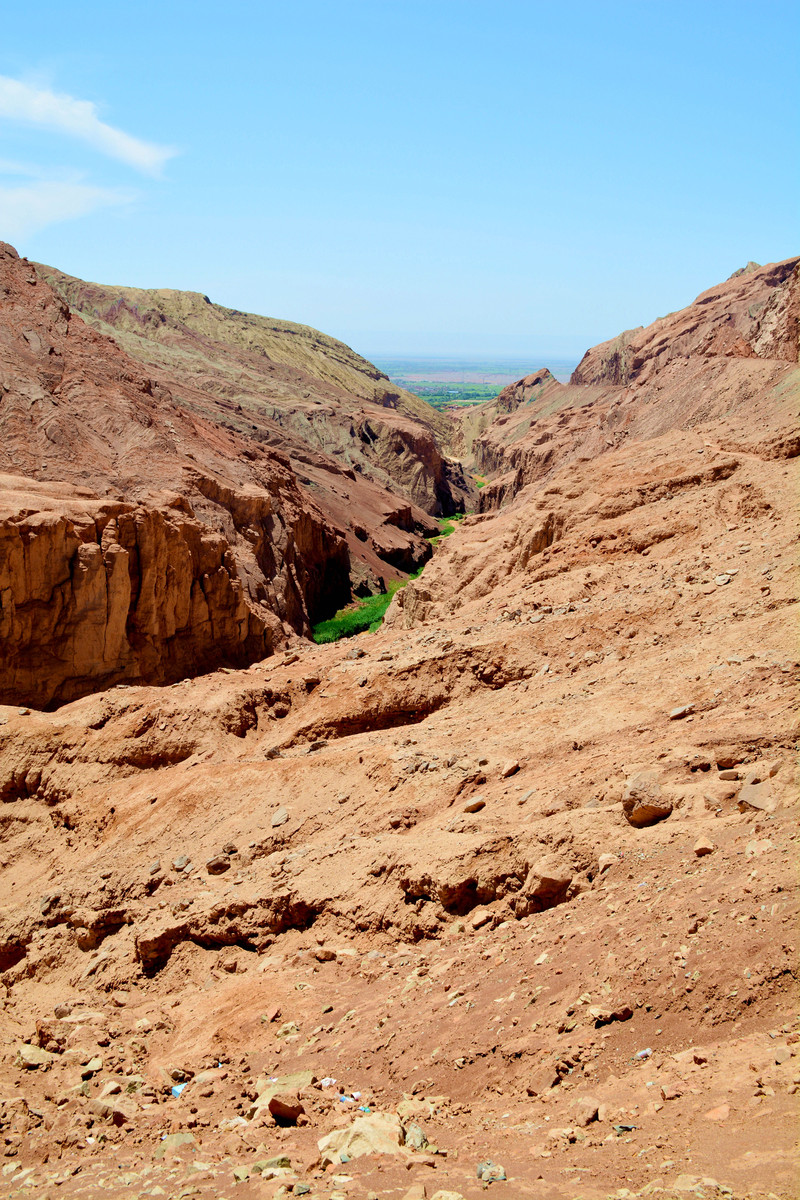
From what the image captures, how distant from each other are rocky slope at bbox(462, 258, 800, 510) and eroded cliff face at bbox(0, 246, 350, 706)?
366 inches

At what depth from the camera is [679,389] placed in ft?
86.8

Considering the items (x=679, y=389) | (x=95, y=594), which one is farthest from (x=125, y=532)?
(x=679, y=389)

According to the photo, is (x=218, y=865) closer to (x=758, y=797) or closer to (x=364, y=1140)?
(x=364, y=1140)

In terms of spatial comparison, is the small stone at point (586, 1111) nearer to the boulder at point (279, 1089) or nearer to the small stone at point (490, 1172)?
the small stone at point (490, 1172)

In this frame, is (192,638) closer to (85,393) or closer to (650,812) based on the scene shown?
(85,393)

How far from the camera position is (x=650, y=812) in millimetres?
6496

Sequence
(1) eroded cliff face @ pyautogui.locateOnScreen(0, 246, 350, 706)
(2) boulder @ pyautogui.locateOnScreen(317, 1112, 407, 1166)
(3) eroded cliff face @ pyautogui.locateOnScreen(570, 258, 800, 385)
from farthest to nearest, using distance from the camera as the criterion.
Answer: (3) eroded cliff face @ pyautogui.locateOnScreen(570, 258, 800, 385)
(1) eroded cliff face @ pyautogui.locateOnScreen(0, 246, 350, 706)
(2) boulder @ pyautogui.locateOnScreen(317, 1112, 407, 1166)

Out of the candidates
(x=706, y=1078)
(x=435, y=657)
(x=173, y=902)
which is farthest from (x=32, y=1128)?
(x=435, y=657)

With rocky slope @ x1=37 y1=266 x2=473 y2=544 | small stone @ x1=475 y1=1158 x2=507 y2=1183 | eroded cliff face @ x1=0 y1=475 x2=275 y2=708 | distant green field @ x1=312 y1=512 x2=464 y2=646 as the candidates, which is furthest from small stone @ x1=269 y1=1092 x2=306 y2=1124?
rocky slope @ x1=37 y1=266 x2=473 y2=544

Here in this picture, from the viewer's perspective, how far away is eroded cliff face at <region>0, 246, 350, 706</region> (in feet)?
54.9

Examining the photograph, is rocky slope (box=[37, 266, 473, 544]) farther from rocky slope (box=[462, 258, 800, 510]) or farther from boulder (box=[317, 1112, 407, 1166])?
boulder (box=[317, 1112, 407, 1166])

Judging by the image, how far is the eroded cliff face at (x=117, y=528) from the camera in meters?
16.7

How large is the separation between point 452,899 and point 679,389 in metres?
22.7

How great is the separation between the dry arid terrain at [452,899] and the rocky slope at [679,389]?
4600 mm
